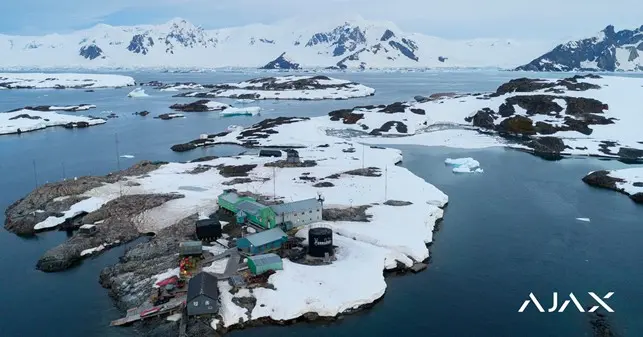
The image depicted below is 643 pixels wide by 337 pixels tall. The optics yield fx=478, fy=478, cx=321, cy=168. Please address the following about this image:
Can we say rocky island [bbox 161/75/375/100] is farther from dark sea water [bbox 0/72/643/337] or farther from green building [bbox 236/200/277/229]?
green building [bbox 236/200/277/229]

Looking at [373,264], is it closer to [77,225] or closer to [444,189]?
[444,189]

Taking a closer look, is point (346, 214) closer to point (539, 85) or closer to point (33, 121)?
point (33, 121)

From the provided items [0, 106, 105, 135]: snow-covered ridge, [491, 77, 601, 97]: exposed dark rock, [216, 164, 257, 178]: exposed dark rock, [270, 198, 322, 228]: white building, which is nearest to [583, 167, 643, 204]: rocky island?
[270, 198, 322, 228]: white building

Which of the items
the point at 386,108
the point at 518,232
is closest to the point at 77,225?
the point at 518,232

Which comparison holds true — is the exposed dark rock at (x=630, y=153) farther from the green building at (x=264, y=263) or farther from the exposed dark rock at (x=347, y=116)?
the green building at (x=264, y=263)

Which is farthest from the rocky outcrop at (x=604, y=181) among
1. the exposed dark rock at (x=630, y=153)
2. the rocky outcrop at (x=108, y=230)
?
the rocky outcrop at (x=108, y=230)
